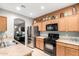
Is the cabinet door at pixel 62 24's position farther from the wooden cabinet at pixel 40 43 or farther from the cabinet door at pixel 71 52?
the wooden cabinet at pixel 40 43

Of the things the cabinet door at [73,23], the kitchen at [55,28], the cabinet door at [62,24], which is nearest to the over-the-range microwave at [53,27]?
the kitchen at [55,28]

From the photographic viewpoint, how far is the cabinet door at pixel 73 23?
2314mm

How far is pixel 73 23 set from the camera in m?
2.41

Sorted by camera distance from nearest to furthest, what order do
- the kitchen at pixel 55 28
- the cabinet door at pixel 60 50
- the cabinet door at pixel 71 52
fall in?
the kitchen at pixel 55 28
the cabinet door at pixel 71 52
the cabinet door at pixel 60 50

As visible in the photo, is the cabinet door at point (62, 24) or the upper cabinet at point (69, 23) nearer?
the upper cabinet at point (69, 23)

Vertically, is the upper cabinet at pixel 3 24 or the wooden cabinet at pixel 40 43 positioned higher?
the upper cabinet at pixel 3 24

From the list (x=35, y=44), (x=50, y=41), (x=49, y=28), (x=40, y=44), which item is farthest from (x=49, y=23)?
(x=35, y=44)

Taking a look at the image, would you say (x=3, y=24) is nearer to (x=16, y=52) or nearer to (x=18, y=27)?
(x=16, y=52)

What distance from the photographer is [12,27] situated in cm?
159

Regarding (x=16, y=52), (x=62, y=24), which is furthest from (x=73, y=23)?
(x=16, y=52)

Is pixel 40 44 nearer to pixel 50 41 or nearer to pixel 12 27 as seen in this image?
pixel 50 41

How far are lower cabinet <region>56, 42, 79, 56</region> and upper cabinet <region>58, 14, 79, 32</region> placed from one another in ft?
1.63

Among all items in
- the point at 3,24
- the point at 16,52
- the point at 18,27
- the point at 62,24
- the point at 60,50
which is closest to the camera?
the point at 16,52

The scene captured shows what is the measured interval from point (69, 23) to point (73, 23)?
0.44 feet
